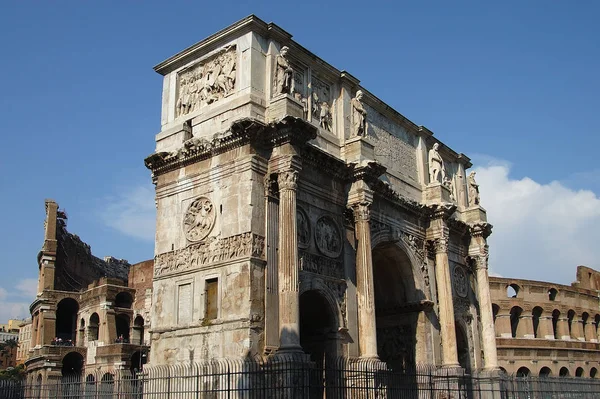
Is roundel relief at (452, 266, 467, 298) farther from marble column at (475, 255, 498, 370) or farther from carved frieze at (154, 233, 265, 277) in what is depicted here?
carved frieze at (154, 233, 265, 277)

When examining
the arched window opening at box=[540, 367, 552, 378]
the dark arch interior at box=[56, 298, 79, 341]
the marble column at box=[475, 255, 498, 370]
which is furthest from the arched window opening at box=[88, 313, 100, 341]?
the arched window opening at box=[540, 367, 552, 378]

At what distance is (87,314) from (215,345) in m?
31.8

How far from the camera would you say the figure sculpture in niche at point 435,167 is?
81.7 feet

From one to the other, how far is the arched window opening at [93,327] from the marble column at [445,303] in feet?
92.3

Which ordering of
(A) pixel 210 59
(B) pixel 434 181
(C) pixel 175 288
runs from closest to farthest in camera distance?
(C) pixel 175 288 < (A) pixel 210 59 < (B) pixel 434 181

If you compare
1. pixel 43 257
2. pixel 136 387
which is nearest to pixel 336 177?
pixel 136 387

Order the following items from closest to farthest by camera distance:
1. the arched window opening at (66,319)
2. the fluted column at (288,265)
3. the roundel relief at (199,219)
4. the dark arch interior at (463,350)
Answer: the fluted column at (288,265), the roundel relief at (199,219), the dark arch interior at (463,350), the arched window opening at (66,319)

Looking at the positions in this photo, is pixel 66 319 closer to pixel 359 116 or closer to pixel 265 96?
pixel 359 116

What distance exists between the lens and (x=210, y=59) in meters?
19.5

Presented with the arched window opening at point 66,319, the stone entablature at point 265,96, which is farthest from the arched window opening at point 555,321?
the arched window opening at point 66,319

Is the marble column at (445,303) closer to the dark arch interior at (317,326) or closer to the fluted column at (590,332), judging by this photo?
the dark arch interior at (317,326)

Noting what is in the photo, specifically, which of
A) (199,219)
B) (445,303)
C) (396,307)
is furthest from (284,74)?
(445,303)

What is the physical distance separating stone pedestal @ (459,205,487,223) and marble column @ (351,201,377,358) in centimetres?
886

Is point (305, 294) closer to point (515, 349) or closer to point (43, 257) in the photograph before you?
point (515, 349)
